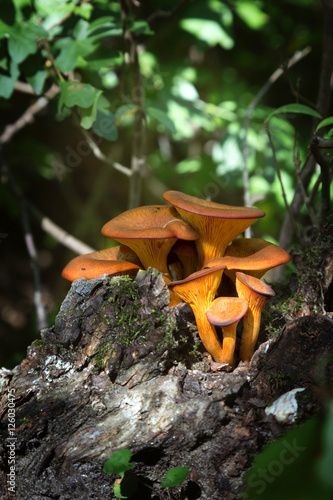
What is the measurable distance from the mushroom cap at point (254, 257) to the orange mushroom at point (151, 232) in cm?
20

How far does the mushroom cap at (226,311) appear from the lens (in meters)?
1.50

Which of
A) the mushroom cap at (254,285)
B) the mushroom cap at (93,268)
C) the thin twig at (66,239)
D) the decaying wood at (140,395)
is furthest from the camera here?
the thin twig at (66,239)

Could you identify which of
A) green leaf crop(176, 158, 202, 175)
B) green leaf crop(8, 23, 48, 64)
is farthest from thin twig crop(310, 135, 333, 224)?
green leaf crop(176, 158, 202, 175)

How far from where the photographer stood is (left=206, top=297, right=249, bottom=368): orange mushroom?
150 centimetres

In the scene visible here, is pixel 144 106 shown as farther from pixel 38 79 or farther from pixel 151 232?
pixel 151 232

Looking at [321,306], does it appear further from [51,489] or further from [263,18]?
[263,18]

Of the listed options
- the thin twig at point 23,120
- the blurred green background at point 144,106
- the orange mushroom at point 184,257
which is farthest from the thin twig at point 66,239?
the orange mushroom at point 184,257

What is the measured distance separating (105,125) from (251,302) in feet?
6.05

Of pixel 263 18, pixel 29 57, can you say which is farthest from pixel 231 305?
pixel 263 18

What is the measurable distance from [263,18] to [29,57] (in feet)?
8.30

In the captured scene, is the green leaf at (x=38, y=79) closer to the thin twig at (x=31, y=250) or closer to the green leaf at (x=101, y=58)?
the green leaf at (x=101, y=58)

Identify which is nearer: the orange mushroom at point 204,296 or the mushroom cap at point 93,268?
the orange mushroom at point 204,296

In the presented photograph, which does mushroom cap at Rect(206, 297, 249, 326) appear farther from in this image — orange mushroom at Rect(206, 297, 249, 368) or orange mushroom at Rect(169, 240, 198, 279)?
orange mushroom at Rect(169, 240, 198, 279)

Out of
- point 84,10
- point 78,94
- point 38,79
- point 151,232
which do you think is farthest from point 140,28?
point 151,232
